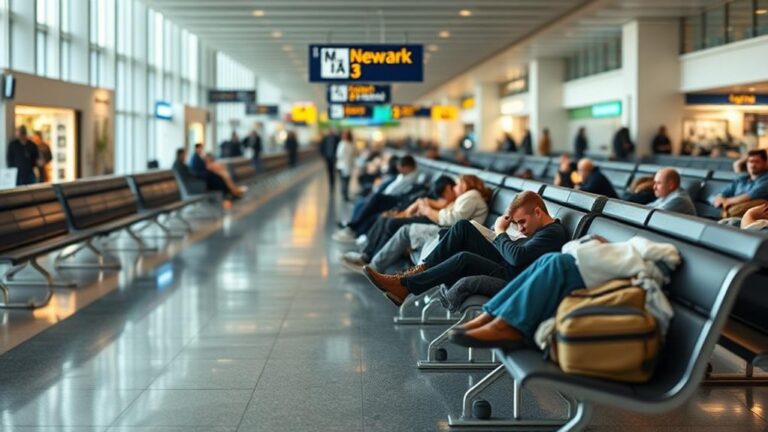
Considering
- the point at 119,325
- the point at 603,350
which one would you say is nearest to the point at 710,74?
the point at 119,325

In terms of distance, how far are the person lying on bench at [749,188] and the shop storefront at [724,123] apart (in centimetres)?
1499

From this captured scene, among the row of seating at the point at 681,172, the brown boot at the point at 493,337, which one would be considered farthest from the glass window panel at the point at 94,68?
the brown boot at the point at 493,337

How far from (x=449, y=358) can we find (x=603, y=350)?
2555 millimetres

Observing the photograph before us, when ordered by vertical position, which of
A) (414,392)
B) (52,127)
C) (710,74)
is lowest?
(414,392)

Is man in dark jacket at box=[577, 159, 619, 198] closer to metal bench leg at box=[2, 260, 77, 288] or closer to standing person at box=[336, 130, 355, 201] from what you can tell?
metal bench leg at box=[2, 260, 77, 288]

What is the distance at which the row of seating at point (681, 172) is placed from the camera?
10.2 metres

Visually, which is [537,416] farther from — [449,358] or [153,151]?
[153,151]

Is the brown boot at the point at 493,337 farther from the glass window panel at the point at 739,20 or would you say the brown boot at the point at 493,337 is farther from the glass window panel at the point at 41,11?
the glass window panel at the point at 739,20

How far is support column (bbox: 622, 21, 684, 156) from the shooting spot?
24.0 meters

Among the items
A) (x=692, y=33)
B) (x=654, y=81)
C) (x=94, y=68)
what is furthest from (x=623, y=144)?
(x=94, y=68)

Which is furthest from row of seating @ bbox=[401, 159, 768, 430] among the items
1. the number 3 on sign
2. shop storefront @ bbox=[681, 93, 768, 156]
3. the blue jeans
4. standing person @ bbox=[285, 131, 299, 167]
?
standing person @ bbox=[285, 131, 299, 167]

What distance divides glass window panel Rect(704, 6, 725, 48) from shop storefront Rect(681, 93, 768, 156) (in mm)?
2056

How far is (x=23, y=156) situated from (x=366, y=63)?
6.17m

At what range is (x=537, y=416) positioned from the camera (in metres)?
4.79
